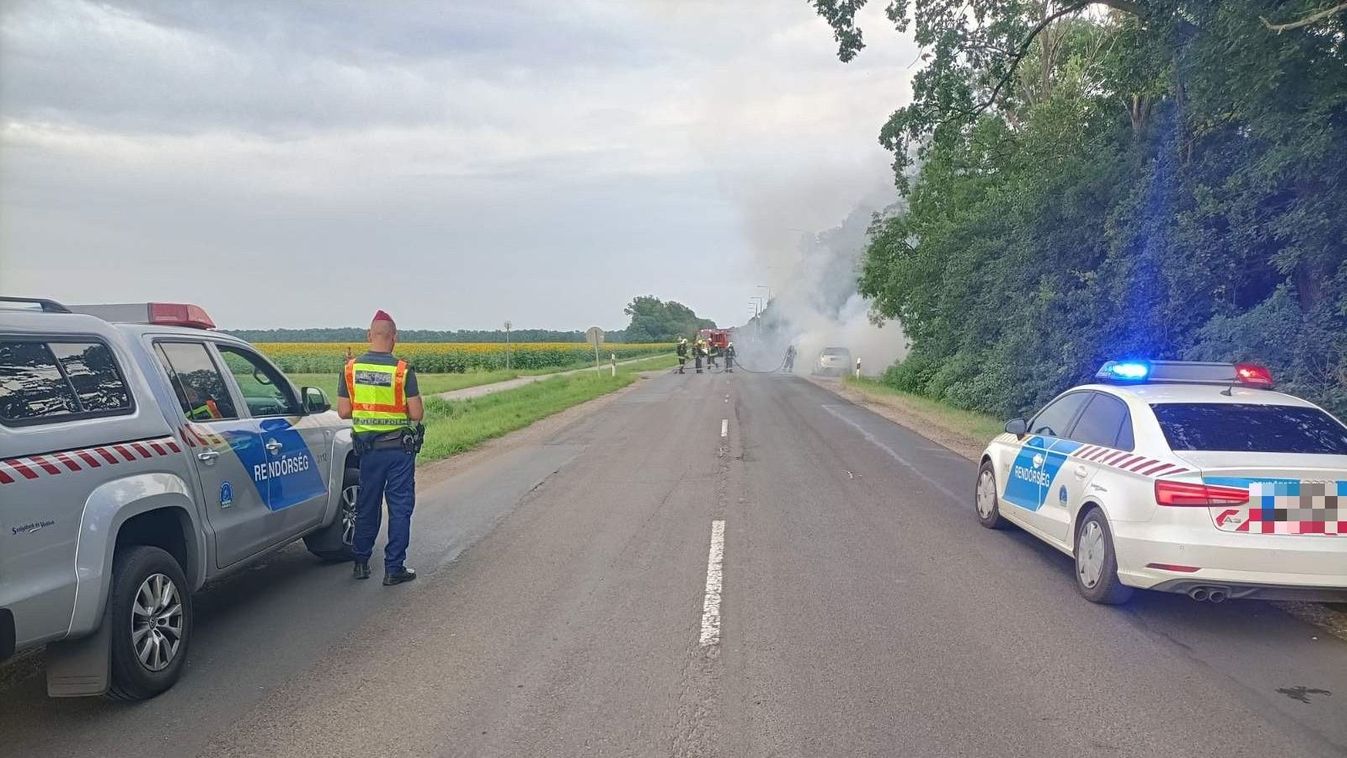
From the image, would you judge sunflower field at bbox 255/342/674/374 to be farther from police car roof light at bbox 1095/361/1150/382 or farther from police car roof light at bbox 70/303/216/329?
police car roof light at bbox 1095/361/1150/382

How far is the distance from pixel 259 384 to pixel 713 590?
3556 millimetres

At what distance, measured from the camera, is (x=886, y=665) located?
477 cm

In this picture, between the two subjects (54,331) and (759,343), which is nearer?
(54,331)

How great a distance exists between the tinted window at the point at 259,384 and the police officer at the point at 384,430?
0.42 metres

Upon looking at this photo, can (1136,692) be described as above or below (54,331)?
below

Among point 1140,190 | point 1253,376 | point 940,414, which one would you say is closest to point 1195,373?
point 1253,376

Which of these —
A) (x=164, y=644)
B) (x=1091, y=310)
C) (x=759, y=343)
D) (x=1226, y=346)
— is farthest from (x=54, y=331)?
(x=759, y=343)

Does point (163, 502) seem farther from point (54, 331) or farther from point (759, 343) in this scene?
point (759, 343)

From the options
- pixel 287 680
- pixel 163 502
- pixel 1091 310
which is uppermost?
pixel 1091 310

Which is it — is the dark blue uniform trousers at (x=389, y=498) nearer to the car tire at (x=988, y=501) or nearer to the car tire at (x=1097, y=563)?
the car tire at (x=1097, y=563)

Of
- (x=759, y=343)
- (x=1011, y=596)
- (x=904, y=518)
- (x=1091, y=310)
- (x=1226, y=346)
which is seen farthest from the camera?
(x=759, y=343)

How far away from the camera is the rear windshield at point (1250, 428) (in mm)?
5711

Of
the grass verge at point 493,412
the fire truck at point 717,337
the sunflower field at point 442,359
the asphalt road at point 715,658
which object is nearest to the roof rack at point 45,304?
the asphalt road at point 715,658

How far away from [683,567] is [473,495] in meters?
4.19
